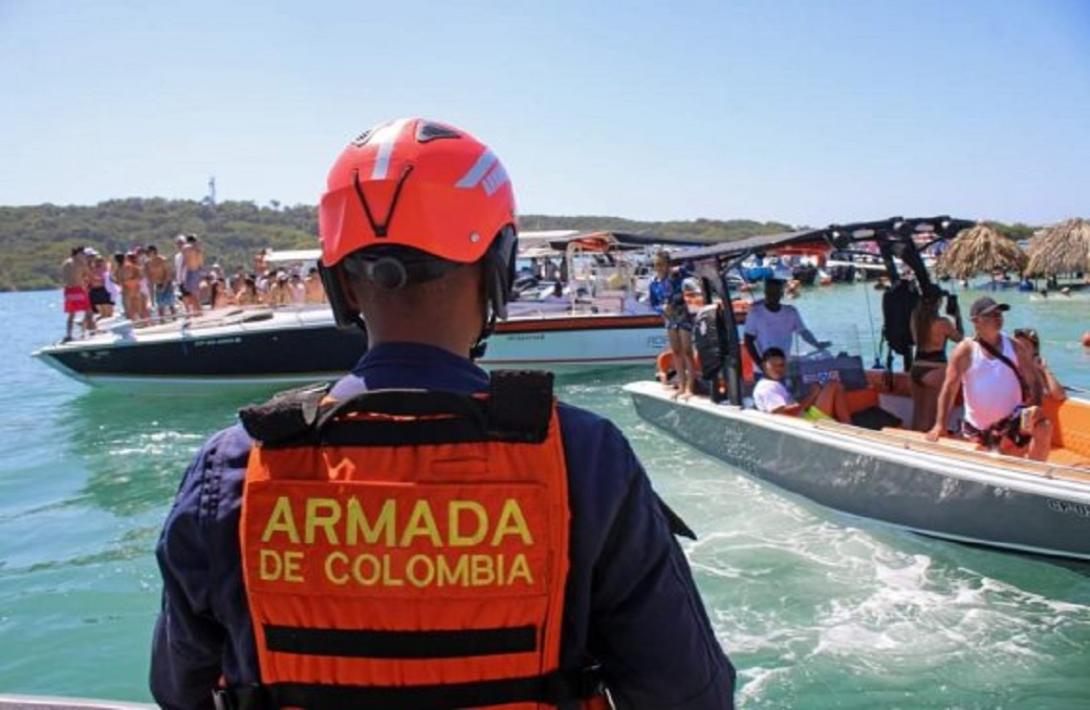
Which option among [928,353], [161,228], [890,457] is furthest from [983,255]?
[161,228]

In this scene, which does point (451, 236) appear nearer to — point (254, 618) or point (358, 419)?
point (358, 419)

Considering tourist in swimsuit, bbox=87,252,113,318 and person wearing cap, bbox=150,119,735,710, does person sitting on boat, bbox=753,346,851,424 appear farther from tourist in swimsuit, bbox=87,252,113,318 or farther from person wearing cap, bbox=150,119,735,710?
tourist in swimsuit, bbox=87,252,113,318

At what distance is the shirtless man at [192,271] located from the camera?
1738 cm

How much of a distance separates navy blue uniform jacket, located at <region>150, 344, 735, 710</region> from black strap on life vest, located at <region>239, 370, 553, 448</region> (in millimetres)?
75

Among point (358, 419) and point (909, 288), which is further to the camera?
point (909, 288)

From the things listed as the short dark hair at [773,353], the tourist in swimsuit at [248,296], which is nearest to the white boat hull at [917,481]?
the short dark hair at [773,353]

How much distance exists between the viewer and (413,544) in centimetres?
114

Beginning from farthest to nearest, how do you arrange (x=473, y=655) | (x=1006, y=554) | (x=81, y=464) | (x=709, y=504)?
(x=81, y=464) < (x=709, y=504) < (x=1006, y=554) < (x=473, y=655)

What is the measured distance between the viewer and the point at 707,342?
8.79 m

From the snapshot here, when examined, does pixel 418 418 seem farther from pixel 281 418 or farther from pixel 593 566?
pixel 593 566

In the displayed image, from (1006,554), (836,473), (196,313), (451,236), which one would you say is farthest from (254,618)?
(196,313)

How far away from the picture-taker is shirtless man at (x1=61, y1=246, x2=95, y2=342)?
16.4 m

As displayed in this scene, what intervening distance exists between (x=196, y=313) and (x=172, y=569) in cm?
1636

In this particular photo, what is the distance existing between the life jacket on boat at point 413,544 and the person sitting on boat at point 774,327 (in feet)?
25.4
